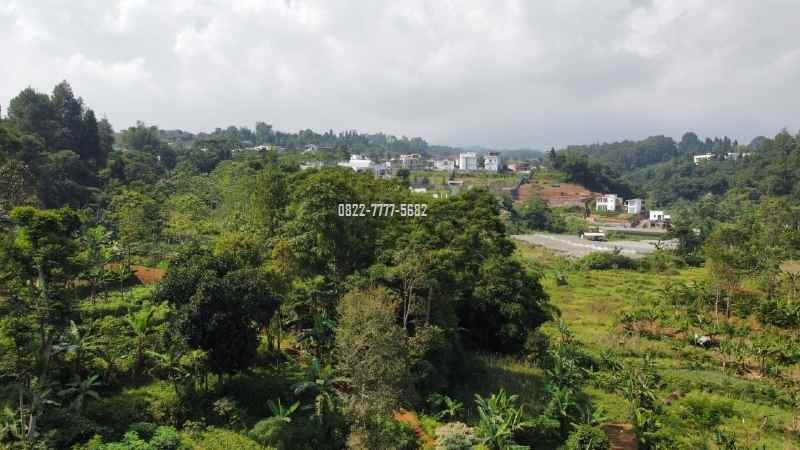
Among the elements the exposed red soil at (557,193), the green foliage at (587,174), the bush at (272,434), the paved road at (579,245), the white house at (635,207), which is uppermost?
the green foliage at (587,174)

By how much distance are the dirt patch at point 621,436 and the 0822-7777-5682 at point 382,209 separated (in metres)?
9.23

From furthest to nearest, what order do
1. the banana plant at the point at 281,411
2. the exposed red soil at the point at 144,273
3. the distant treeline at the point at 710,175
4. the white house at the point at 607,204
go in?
the white house at the point at 607,204 < the distant treeline at the point at 710,175 < the exposed red soil at the point at 144,273 < the banana plant at the point at 281,411

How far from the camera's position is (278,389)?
573 inches

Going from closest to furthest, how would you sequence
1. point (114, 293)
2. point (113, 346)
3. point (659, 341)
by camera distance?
point (113, 346)
point (114, 293)
point (659, 341)

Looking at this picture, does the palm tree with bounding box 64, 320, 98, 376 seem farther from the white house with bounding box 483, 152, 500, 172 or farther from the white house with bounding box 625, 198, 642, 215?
the white house with bounding box 483, 152, 500, 172

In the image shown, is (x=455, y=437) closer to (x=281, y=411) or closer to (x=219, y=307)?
(x=281, y=411)

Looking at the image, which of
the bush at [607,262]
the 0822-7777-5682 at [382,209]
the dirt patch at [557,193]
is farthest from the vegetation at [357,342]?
the dirt patch at [557,193]

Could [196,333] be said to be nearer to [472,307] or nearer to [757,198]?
[472,307]

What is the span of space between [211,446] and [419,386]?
5.84 metres

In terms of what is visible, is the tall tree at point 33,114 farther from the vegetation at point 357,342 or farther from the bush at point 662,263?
the bush at point 662,263

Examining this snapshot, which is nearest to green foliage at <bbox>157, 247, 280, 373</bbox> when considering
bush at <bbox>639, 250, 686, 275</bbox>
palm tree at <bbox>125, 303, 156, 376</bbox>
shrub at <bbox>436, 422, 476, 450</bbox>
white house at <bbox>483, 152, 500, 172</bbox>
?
palm tree at <bbox>125, 303, 156, 376</bbox>

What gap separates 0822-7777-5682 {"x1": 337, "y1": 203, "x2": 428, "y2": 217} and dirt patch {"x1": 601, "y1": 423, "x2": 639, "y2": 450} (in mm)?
9230

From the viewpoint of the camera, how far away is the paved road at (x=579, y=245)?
52.2 m

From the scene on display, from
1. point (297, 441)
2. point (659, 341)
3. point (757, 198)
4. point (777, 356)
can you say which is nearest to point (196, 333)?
point (297, 441)
